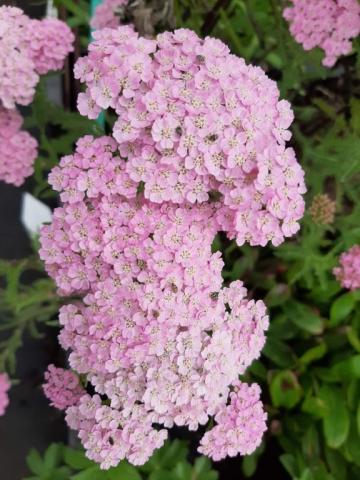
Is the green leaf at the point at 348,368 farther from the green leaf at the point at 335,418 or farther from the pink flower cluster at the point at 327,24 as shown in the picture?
the pink flower cluster at the point at 327,24

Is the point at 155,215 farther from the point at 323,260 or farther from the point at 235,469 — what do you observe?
the point at 235,469

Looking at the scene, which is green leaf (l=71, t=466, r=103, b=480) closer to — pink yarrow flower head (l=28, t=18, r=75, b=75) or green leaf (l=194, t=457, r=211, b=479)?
green leaf (l=194, t=457, r=211, b=479)

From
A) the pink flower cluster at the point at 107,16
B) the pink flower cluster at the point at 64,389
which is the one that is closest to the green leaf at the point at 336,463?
the pink flower cluster at the point at 64,389

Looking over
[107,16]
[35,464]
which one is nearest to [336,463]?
[35,464]

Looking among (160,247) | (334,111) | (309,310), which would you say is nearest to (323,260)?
(309,310)

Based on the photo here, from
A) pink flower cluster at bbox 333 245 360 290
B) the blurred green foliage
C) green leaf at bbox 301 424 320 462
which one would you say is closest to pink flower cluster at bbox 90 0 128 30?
the blurred green foliage
